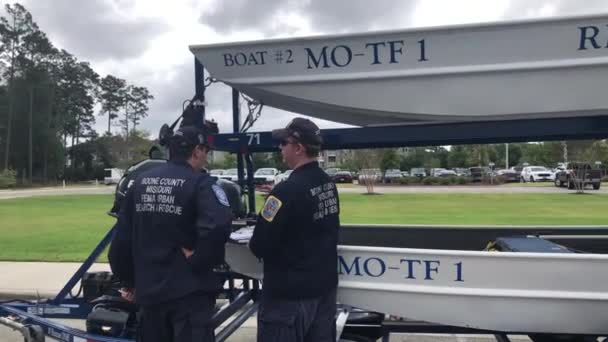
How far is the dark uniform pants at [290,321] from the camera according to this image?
233cm

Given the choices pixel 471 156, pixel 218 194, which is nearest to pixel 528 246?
pixel 218 194

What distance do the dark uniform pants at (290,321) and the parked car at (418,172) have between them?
3427 centimetres

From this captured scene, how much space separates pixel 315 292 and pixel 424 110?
67.2 inches

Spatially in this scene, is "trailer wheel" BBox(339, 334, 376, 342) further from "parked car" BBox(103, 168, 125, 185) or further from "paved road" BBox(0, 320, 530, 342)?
"parked car" BBox(103, 168, 125, 185)

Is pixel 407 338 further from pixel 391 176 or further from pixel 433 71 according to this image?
pixel 391 176

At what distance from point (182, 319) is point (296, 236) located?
2.55 feet

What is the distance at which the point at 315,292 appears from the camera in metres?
2.39

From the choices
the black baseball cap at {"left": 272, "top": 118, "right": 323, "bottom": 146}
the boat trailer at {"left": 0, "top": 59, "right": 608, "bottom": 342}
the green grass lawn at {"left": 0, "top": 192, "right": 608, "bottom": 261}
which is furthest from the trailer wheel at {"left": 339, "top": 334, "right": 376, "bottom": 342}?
the green grass lawn at {"left": 0, "top": 192, "right": 608, "bottom": 261}

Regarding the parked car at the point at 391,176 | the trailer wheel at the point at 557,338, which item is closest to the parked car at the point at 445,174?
the parked car at the point at 391,176

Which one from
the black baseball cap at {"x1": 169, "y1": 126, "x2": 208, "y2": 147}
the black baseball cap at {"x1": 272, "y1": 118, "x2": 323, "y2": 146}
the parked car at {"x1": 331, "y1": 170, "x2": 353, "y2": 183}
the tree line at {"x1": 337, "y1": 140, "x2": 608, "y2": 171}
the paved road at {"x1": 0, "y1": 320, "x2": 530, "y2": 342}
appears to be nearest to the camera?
the black baseball cap at {"x1": 272, "y1": 118, "x2": 323, "y2": 146}

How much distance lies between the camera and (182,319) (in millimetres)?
2498

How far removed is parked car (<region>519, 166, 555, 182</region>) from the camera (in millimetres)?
33062

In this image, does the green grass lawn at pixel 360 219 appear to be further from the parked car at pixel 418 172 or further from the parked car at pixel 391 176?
the parked car at pixel 418 172

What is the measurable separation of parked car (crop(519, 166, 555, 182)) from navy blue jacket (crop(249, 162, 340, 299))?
3457cm
